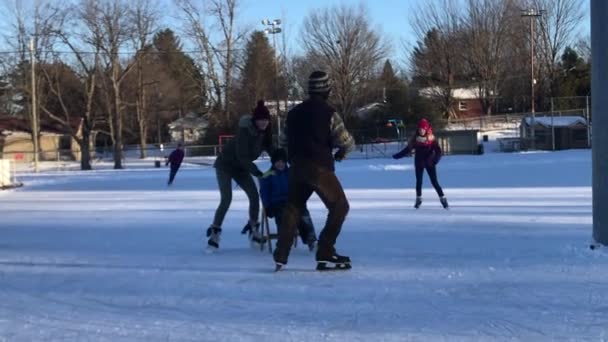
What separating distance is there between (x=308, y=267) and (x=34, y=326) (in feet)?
8.98

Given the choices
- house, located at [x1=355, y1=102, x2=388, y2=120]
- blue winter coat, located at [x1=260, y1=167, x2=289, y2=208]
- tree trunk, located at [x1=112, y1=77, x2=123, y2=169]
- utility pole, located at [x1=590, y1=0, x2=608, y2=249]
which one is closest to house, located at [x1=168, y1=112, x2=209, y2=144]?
house, located at [x1=355, y1=102, x2=388, y2=120]

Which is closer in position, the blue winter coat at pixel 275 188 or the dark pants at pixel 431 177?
the blue winter coat at pixel 275 188

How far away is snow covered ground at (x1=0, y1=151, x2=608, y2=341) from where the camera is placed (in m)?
4.92

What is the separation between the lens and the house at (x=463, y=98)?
69.1 meters

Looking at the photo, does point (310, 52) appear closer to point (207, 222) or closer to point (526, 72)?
point (526, 72)

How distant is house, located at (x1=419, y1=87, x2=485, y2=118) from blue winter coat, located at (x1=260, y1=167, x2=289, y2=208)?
59.8 m

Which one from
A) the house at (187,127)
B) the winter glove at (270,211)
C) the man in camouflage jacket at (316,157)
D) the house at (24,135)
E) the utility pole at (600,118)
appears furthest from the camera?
the house at (187,127)

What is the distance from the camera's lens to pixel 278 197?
8.27 metres

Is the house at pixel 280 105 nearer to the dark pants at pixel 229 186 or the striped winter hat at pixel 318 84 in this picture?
the dark pants at pixel 229 186

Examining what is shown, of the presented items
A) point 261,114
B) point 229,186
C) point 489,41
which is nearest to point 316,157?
point 261,114

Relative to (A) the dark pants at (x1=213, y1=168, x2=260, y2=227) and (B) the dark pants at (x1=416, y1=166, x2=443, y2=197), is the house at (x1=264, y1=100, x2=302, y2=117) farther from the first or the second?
(A) the dark pants at (x1=213, y1=168, x2=260, y2=227)

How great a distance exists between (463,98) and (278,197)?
72101mm

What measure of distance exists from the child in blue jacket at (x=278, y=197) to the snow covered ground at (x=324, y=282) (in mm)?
223

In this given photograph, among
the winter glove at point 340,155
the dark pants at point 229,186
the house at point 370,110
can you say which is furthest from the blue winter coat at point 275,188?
the house at point 370,110
